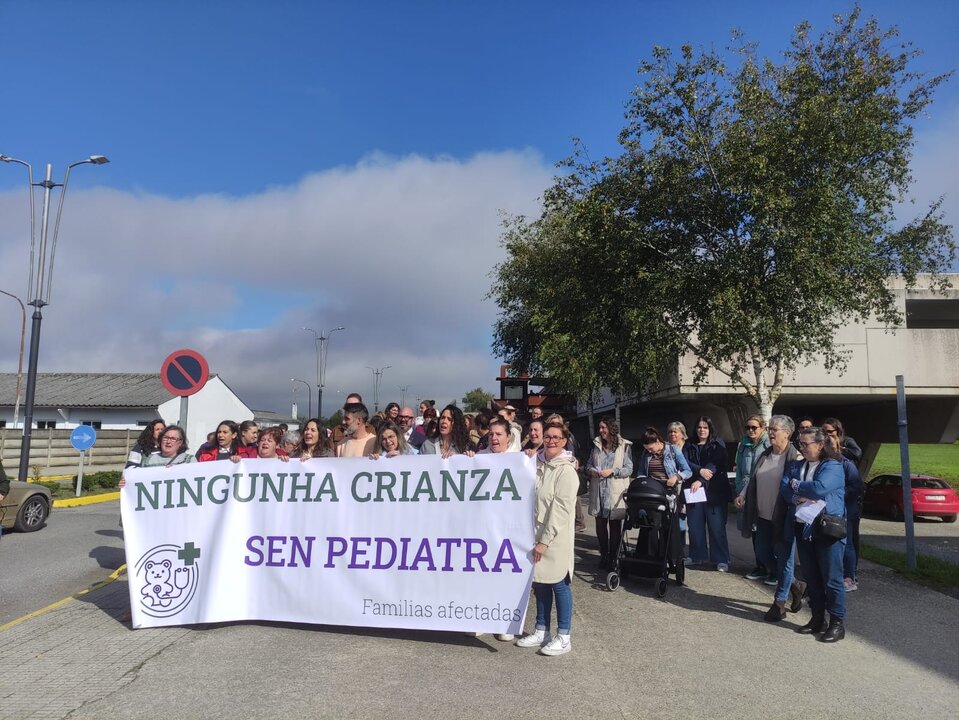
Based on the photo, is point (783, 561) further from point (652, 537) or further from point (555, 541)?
point (555, 541)

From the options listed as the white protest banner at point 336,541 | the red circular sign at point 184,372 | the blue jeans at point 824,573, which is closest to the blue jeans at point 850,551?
the blue jeans at point 824,573

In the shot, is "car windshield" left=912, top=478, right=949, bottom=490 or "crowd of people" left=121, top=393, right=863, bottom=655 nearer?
"crowd of people" left=121, top=393, right=863, bottom=655

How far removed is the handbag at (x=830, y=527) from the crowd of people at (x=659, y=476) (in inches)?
0.4

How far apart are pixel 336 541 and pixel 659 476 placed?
4.02m

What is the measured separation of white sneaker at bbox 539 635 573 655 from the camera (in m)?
5.50

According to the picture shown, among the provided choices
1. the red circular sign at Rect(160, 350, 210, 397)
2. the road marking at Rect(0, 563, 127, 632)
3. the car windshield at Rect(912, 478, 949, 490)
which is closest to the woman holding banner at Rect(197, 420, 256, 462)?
the red circular sign at Rect(160, 350, 210, 397)

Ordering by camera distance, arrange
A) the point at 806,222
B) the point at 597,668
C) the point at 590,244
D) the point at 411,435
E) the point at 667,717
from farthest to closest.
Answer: the point at 590,244 < the point at 806,222 < the point at 411,435 < the point at 597,668 < the point at 667,717

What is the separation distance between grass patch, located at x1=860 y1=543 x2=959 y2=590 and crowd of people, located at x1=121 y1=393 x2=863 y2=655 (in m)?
1.11

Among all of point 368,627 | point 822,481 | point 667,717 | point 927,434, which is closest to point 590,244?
point 822,481

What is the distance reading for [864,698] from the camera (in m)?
4.73

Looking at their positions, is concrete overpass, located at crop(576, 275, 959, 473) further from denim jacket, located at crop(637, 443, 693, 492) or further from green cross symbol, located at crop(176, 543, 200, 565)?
green cross symbol, located at crop(176, 543, 200, 565)

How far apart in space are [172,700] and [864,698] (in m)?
4.49

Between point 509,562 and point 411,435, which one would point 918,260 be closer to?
point 411,435

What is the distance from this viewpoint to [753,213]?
13.3 metres
